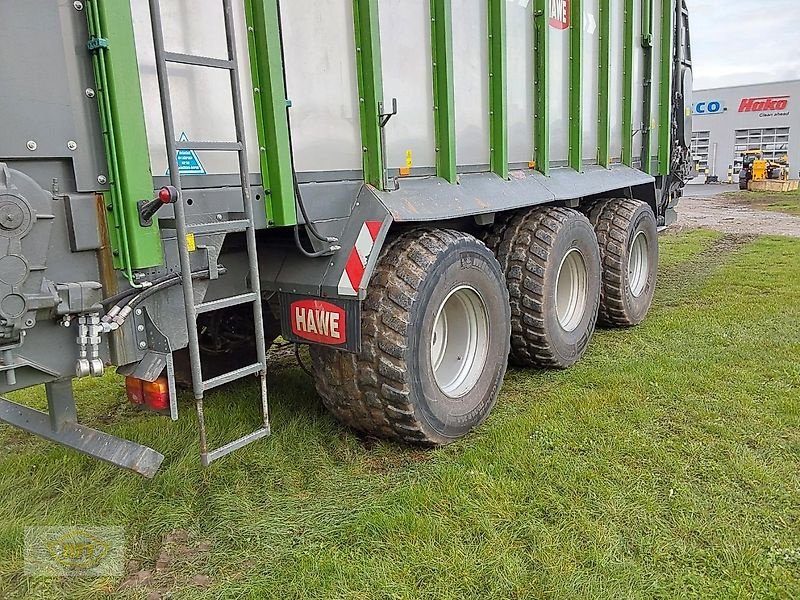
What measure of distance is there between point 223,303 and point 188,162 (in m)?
0.59

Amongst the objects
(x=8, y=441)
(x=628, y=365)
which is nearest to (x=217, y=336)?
(x=8, y=441)

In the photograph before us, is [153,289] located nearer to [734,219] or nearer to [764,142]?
[734,219]

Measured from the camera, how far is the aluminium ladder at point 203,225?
2.53m

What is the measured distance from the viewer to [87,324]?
261 centimetres

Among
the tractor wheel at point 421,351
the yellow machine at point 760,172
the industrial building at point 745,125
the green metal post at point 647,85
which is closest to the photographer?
the tractor wheel at point 421,351

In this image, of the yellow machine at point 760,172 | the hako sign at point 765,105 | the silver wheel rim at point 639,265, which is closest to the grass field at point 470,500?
the silver wheel rim at point 639,265

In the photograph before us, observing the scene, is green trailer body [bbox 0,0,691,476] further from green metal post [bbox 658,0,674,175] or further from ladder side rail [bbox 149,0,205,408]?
green metal post [bbox 658,0,674,175]

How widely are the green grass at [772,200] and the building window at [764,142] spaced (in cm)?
1065

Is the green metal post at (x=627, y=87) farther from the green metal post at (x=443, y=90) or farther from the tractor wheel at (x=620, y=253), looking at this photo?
the green metal post at (x=443, y=90)

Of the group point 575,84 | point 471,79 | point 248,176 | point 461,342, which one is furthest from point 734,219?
point 248,176

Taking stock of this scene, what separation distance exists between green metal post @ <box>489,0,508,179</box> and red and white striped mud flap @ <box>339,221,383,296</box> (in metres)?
1.42

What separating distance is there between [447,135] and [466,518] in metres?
2.08

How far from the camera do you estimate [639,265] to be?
22.8ft

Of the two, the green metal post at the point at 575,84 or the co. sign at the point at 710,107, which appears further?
the co. sign at the point at 710,107
